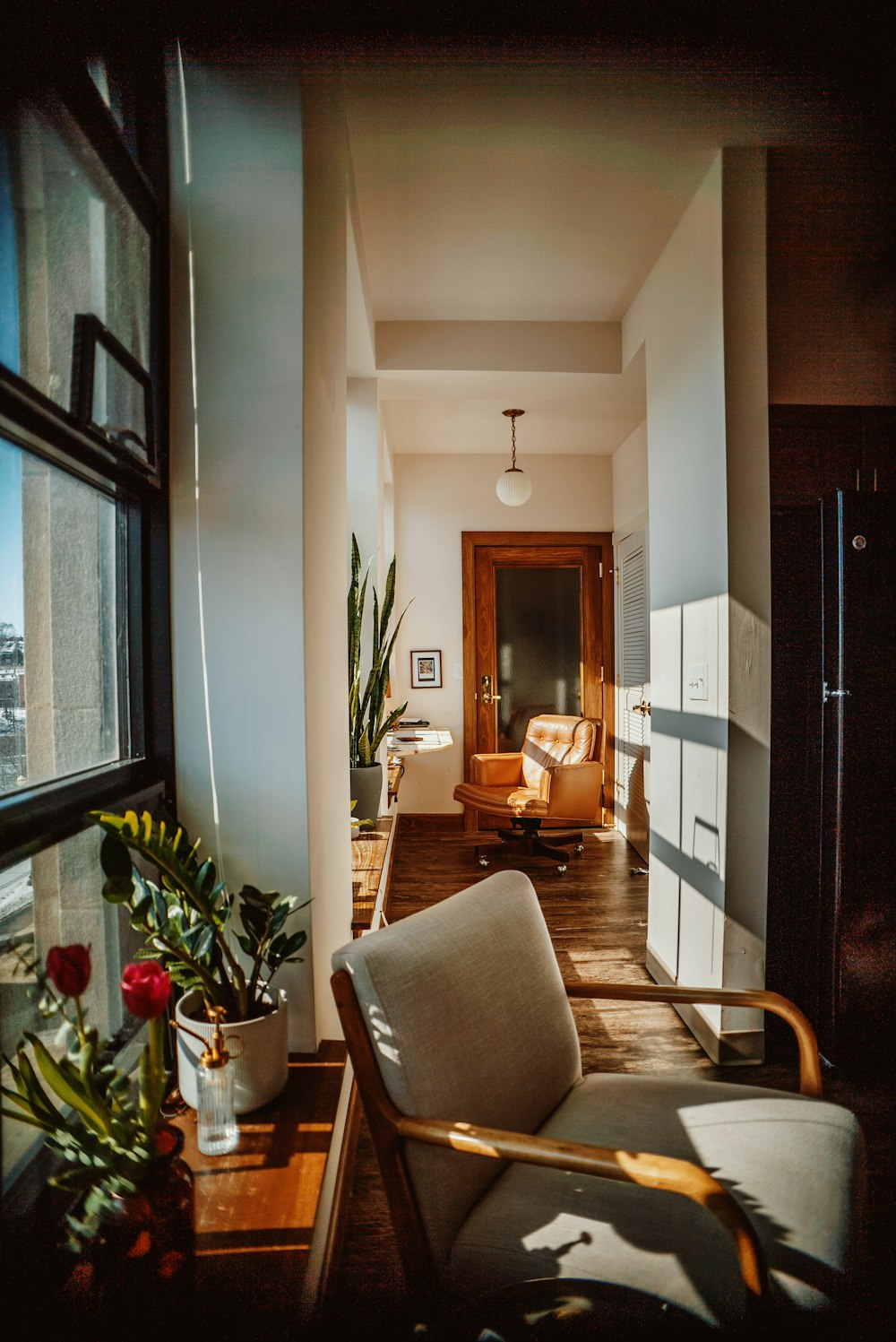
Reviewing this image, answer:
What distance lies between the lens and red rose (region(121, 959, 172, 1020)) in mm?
816

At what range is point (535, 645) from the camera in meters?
5.82

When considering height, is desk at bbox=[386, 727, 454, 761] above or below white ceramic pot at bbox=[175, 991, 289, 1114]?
above

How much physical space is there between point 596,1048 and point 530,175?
9.69 feet

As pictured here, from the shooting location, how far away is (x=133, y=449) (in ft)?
4.47

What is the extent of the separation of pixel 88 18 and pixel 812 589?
2.33m

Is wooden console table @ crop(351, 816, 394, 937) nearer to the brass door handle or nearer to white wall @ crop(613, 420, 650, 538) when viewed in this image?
the brass door handle

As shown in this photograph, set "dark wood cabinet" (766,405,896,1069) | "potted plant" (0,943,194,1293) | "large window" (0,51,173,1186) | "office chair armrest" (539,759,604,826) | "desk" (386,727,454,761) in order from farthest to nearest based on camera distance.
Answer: "office chair armrest" (539,759,604,826)
"desk" (386,727,454,761)
"dark wood cabinet" (766,405,896,1069)
"large window" (0,51,173,1186)
"potted plant" (0,943,194,1293)

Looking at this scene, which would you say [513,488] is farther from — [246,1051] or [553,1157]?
[553,1157]

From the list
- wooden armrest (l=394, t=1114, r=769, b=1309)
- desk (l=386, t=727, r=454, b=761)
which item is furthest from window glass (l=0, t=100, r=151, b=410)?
desk (l=386, t=727, r=454, b=761)

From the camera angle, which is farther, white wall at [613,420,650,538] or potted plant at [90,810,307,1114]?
white wall at [613,420,650,538]

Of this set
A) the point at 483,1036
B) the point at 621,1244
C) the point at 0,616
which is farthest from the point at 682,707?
the point at 0,616

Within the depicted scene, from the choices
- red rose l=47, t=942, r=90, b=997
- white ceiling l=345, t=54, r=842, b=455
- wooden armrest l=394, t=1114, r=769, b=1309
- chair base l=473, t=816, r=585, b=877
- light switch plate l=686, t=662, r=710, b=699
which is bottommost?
chair base l=473, t=816, r=585, b=877

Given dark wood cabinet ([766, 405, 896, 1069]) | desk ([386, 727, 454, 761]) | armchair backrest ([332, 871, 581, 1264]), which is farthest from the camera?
desk ([386, 727, 454, 761])

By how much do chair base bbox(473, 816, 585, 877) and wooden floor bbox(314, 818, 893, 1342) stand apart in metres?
0.09
